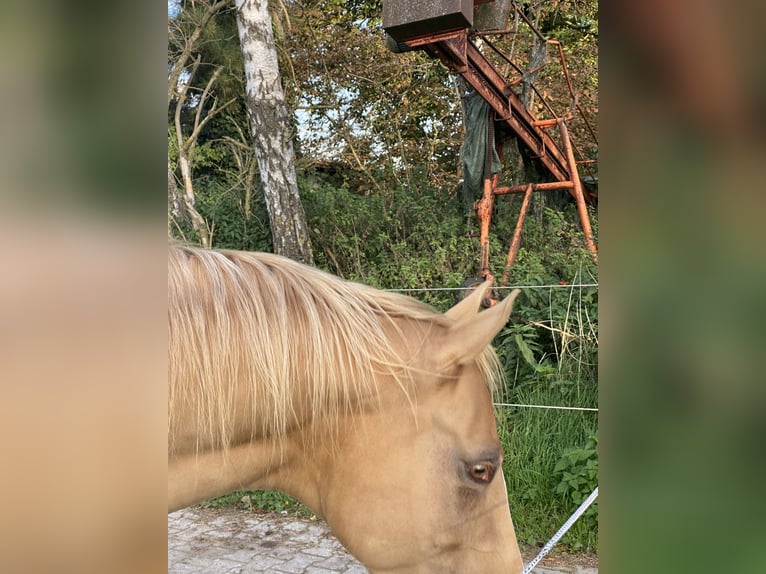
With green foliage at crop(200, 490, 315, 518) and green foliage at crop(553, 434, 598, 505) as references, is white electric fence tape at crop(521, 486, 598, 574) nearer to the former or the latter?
green foliage at crop(553, 434, 598, 505)

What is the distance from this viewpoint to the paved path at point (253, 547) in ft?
7.93

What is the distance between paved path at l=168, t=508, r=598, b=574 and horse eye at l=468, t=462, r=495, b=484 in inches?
62.2

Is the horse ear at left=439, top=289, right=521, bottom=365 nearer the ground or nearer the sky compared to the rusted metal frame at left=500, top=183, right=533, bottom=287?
nearer the ground

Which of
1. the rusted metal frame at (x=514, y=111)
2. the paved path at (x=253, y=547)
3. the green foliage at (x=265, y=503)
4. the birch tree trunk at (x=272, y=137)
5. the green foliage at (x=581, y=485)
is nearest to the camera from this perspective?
the green foliage at (x=581, y=485)

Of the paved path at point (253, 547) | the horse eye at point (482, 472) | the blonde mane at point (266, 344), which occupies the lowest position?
the paved path at point (253, 547)

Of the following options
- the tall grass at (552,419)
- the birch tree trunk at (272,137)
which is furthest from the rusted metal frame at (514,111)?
the birch tree trunk at (272,137)

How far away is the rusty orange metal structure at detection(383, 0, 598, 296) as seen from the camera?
8.38 ft

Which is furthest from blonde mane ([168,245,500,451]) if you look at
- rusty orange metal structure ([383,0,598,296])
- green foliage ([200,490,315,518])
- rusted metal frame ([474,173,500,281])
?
green foliage ([200,490,315,518])

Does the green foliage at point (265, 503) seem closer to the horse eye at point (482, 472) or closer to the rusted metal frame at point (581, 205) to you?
the rusted metal frame at point (581, 205)

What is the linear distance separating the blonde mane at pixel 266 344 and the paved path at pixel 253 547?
180 cm

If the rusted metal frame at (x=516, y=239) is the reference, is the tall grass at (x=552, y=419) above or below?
below

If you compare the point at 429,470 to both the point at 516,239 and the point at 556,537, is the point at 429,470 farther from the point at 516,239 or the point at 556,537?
the point at 516,239
